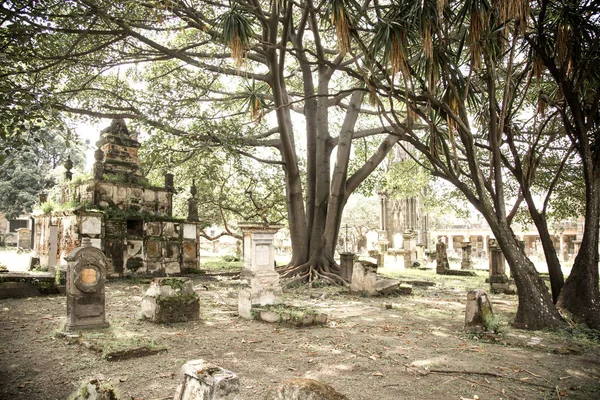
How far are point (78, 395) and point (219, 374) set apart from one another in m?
0.79

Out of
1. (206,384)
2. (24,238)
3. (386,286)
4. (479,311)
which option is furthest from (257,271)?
(24,238)

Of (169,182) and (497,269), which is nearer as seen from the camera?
(497,269)

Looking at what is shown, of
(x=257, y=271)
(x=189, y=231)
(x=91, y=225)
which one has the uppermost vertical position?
(x=91, y=225)

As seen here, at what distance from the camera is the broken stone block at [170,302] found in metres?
6.90

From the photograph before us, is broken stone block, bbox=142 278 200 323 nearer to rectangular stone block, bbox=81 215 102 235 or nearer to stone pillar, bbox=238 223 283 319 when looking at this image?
stone pillar, bbox=238 223 283 319

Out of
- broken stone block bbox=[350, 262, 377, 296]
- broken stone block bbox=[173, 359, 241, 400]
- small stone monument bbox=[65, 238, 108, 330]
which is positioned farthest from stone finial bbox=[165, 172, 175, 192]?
broken stone block bbox=[173, 359, 241, 400]

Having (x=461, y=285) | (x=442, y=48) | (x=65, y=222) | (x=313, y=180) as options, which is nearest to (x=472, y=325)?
(x=442, y=48)

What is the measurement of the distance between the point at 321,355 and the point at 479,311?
3034mm

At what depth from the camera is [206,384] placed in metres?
1.91

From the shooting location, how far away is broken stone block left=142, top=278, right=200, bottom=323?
22.6 ft

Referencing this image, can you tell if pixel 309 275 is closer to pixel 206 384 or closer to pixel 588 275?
pixel 588 275

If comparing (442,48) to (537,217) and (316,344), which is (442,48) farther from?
(316,344)

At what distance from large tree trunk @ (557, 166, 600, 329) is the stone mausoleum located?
38.2 ft

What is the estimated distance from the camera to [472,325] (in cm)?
664
